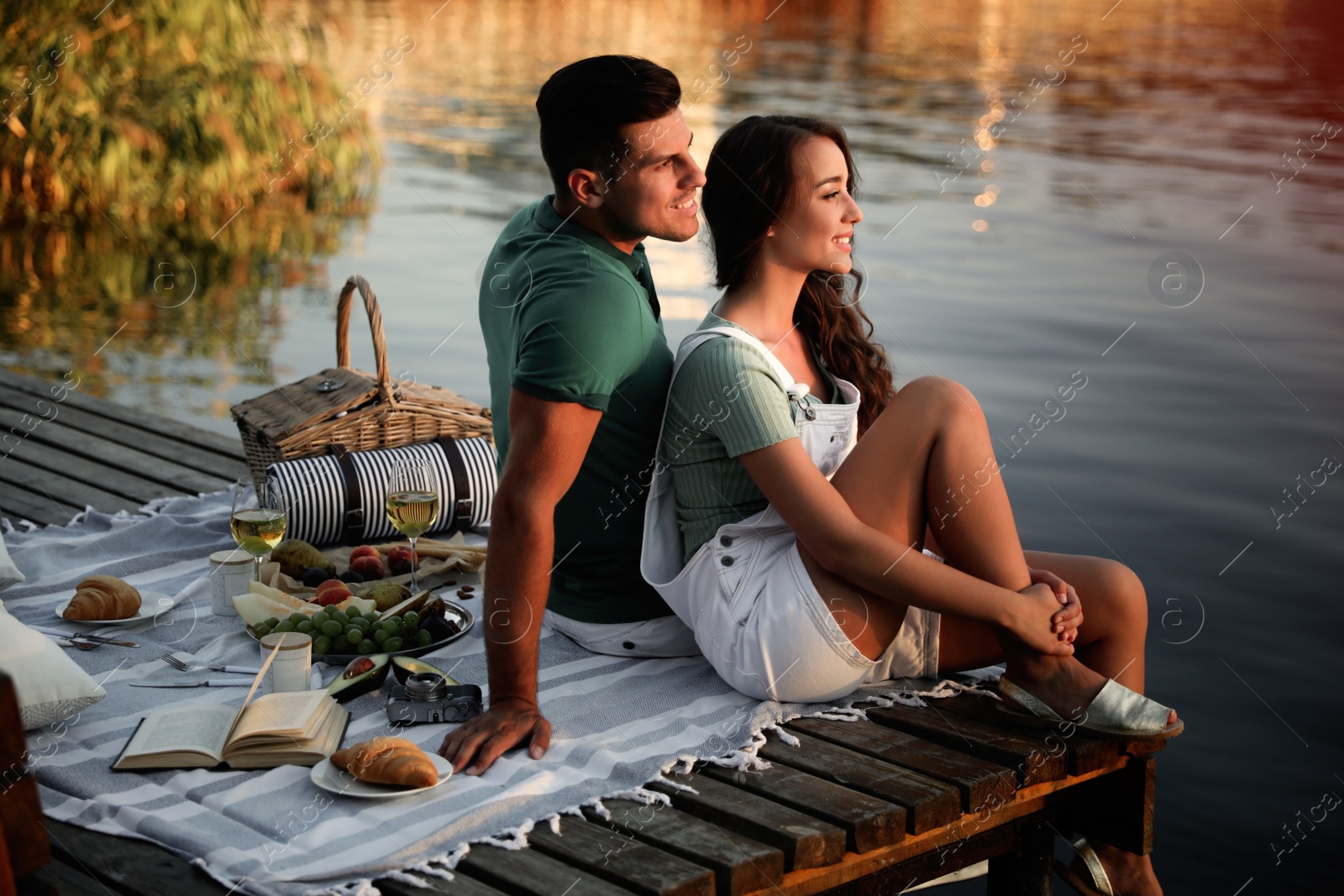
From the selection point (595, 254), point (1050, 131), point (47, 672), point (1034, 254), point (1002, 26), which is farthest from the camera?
point (1002, 26)

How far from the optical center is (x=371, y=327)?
12.8 ft

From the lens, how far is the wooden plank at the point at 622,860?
1.94 metres

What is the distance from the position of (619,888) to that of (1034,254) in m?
8.19

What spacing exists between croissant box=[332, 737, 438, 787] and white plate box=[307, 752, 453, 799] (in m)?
0.01

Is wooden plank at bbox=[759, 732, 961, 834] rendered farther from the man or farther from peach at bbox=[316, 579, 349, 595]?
peach at bbox=[316, 579, 349, 595]

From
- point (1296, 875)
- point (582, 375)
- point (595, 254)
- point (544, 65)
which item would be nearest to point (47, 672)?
point (582, 375)

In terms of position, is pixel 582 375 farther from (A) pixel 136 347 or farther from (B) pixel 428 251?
(B) pixel 428 251

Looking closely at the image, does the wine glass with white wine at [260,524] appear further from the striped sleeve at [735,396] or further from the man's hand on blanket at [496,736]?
the striped sleeve at [735,396]

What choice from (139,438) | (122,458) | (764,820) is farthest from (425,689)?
(139,438)

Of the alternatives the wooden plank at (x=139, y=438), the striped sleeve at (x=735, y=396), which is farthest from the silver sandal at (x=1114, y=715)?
the wooden plank at (x=139, y=438)

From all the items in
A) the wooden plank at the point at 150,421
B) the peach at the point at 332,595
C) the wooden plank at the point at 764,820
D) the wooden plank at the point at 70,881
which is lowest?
the wooden plank at the point at 150,421

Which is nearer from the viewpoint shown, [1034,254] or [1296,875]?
[1296,875]

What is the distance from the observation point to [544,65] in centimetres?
1873

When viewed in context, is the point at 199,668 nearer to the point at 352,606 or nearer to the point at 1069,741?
the point at 352,606
